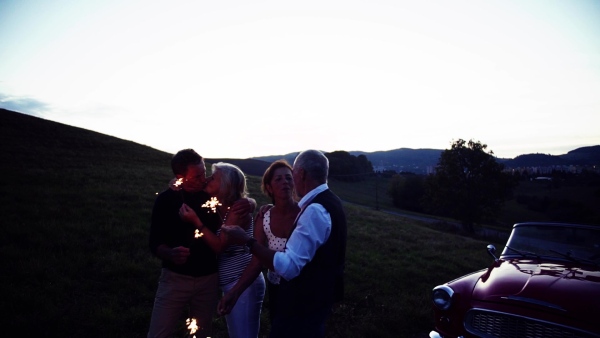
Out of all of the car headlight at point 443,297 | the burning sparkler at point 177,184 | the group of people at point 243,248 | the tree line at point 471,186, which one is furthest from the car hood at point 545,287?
the tree line at point 471,186

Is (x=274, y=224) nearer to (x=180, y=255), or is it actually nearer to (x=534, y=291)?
(x=180, y=255)

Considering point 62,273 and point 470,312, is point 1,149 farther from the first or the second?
point 470,312

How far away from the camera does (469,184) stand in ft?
130

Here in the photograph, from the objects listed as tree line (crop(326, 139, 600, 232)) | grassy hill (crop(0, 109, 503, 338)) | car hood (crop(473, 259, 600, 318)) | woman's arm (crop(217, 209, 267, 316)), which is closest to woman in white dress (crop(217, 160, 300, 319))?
woman's arm (crop(217, 209, 267, 316))

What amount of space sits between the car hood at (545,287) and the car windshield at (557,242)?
34 centimetres

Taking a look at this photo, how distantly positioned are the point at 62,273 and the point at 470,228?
4018cm

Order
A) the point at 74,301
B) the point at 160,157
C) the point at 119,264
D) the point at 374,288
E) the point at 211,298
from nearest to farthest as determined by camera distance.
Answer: the point at 211,298 → the point at 74,301 → the point at 119,264 → the point at 374,288 → the point at 160,157

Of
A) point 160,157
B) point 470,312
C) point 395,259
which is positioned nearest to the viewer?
point 470,312

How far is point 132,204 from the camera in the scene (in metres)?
13.1

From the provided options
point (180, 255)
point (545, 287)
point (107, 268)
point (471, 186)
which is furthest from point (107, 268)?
point (471, 186)

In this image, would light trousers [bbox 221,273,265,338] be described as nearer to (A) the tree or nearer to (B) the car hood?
(B) the car hood

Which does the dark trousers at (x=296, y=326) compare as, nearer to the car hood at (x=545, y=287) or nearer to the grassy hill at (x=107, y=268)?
the car hood at (x=545, y=287)

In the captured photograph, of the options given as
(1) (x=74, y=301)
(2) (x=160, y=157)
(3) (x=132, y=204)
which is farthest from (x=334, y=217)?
(2) (x=160, y=157)

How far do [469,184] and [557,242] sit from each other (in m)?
38.0
